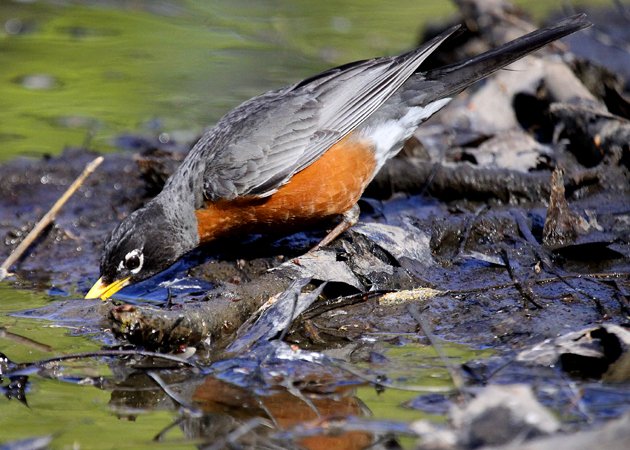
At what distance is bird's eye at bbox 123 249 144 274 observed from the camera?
20.4ft

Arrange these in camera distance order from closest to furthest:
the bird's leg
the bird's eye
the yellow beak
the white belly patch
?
1. the yellow beak
2. the bird's eye
3. the bird's leg
4. the white belly patch

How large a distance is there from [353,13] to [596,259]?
8.74 m

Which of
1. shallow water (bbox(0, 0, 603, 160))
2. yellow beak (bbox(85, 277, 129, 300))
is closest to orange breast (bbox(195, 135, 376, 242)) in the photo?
yellow beak (bbox(85, 277, 129, 300))

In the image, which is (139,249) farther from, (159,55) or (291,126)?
(159,55)

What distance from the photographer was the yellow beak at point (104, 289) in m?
6.08

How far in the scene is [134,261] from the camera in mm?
6270

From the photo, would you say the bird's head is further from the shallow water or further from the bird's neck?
the shallow water

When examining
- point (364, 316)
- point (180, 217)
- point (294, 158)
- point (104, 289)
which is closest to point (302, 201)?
point (294, 158)

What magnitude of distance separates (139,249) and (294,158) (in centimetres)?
129

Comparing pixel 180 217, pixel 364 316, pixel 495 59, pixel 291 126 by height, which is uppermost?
pixel 495 59

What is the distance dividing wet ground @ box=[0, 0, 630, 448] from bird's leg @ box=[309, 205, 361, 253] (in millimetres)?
232

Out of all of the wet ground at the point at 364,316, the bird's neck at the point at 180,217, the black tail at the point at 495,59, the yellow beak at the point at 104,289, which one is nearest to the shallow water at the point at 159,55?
the wet ground at the point at 364,316

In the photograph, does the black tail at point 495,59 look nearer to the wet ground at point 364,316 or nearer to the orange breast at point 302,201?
the wet ground at point 364,316

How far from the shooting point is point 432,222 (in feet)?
21.3
